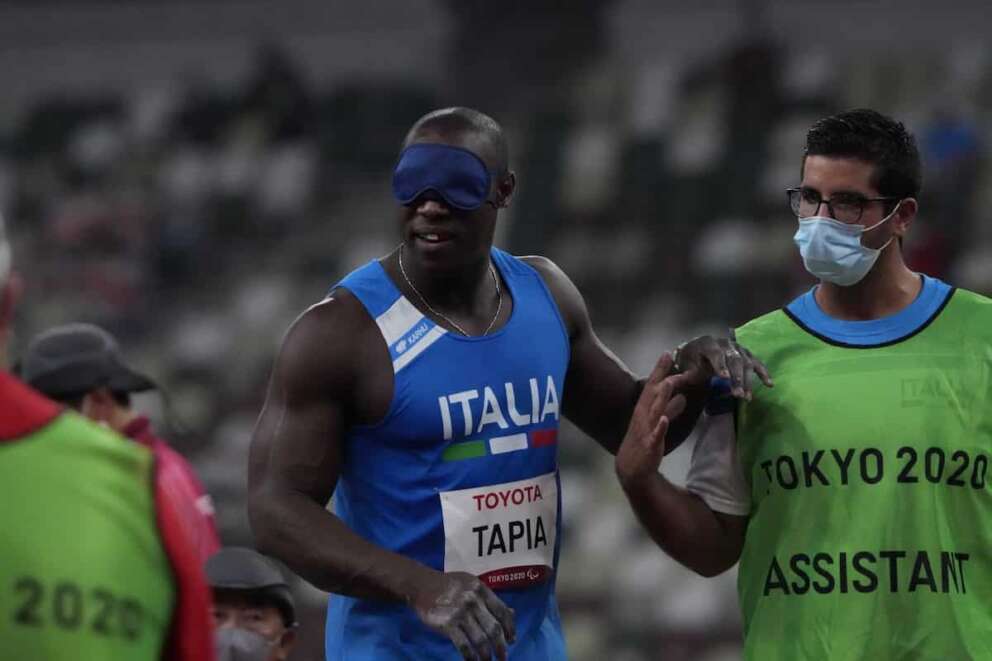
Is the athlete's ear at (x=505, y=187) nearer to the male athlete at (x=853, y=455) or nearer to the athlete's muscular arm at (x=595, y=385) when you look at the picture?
the athlete's muscular arm at (x=595, y=385)

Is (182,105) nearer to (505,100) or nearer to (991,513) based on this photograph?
(505,100)

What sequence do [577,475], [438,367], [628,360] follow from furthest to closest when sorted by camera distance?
[628,360] → [577,475] → [438,367]

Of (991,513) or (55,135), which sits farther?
(55,135)

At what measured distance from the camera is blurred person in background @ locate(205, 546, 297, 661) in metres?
4.54

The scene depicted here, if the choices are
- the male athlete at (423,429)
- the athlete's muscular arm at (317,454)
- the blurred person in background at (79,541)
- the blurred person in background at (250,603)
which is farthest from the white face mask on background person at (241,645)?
the blurred person in background at (79,541)

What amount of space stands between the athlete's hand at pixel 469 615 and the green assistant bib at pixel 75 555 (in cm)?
139

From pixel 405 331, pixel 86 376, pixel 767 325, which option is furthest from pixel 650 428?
pixel 86 376

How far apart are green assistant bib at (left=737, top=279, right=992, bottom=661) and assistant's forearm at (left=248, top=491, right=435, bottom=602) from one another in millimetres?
726

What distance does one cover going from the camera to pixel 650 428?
12.6ft

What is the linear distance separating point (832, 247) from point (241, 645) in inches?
67.8

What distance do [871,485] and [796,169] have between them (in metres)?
9.53

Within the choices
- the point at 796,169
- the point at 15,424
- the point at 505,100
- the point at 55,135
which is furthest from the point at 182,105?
the point at 15,424

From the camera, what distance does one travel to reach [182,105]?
1655cm

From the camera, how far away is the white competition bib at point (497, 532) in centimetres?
403
